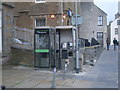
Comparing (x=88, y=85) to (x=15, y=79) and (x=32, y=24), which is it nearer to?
(x=15, y=79)

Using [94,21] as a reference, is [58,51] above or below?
below

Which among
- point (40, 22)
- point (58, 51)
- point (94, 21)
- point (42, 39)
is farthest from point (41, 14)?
point (94, 21)

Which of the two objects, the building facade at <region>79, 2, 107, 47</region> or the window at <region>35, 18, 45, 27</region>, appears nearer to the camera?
the window at <region>35, 18, 45, 27</region>

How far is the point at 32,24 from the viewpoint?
22.9 meters

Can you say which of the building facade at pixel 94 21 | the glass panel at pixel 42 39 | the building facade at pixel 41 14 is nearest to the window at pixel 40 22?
the building facade at pixel 41 14

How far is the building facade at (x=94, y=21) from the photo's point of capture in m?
41.9

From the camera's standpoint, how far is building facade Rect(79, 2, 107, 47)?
41.9m

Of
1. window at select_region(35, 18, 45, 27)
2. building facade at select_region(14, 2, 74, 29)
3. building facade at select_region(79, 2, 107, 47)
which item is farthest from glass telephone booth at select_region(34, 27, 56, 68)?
building facade at select_region(79, 2, 107, 47)

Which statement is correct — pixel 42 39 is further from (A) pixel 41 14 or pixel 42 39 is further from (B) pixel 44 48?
(A) pixel 41 14

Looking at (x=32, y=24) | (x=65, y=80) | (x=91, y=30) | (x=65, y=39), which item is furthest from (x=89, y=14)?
(x=65, y=80)

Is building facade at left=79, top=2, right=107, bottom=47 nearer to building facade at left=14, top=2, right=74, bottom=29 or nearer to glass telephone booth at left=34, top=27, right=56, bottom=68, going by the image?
building facade at left=14, top=2, right=74, bottom=29

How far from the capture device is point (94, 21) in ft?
139

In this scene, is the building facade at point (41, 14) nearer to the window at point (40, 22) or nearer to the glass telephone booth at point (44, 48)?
the window at point (40, 22)

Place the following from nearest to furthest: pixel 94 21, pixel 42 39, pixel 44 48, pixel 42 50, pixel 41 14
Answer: pixel 42 50 → pixel 44 48 → pixel 42 39 → pixel 41 14 → pixel 94 21
